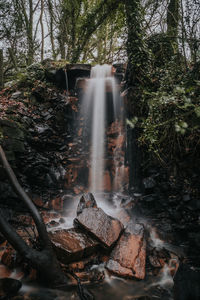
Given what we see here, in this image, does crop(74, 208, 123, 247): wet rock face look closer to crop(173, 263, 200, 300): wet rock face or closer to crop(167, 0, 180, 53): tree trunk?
crop(173, 263, 200, 300): wet rock face

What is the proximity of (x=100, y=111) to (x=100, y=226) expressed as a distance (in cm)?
499

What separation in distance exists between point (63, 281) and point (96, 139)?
4.98m

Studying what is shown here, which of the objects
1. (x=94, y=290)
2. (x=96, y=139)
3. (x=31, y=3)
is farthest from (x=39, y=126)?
(x=31, y=3)

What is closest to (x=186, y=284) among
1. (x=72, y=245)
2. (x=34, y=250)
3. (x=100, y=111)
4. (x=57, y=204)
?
(x=72, y=245)

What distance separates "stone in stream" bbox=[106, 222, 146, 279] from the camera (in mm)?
2895

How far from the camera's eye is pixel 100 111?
24.1 feet

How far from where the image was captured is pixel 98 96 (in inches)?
291

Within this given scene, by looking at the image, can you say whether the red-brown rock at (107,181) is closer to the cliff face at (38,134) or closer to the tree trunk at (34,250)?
the cliff face at (38,134)

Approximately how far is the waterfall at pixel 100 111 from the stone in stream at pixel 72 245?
128 inches

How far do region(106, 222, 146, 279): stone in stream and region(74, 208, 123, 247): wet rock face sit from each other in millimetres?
168

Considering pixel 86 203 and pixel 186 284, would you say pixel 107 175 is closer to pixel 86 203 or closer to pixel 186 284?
pixel 86 203

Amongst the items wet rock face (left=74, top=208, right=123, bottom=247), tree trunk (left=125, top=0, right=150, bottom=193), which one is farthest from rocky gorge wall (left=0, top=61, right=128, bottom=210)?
wet rock face (left=74, top=208, right=123, bottom=247)

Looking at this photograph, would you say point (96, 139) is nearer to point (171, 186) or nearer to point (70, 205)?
point (70, 205)

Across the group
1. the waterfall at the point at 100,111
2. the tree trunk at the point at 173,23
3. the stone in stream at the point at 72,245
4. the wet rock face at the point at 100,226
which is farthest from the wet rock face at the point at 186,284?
the tree trunk at the point at 173,23
